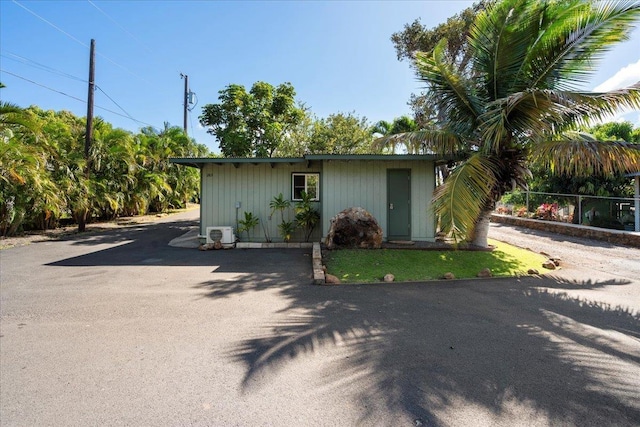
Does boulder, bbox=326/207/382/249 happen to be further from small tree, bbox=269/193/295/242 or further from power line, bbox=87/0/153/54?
power line, bbox=87/0/153/54

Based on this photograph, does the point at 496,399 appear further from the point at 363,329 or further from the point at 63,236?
the point at 63,236

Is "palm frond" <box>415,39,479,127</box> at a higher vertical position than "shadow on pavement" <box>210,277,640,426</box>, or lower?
higher

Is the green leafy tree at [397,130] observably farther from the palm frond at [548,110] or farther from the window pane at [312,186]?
the window pane at [312,186]

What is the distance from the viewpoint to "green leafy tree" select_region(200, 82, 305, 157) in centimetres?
1869

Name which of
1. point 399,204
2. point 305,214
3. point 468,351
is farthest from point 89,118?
point 468,351

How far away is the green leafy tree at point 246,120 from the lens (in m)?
18.7

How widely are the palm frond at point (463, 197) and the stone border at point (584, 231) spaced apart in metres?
7.03

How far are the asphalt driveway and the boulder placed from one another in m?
2.77

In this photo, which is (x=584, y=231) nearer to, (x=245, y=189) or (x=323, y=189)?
(x=323, y=189)

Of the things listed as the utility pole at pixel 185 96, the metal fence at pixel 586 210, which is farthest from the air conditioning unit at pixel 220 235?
the utility pole at pixel 185 96

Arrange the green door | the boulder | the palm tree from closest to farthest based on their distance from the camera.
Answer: the palm tree, the boulder, the green door

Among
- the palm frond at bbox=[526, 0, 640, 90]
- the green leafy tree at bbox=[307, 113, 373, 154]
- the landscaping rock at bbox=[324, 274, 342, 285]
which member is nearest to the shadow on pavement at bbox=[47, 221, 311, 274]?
the landscaping rock at bbox=[324, 274, 342, 285]

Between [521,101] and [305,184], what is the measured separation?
651 centimetres

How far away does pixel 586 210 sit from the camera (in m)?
13.5
